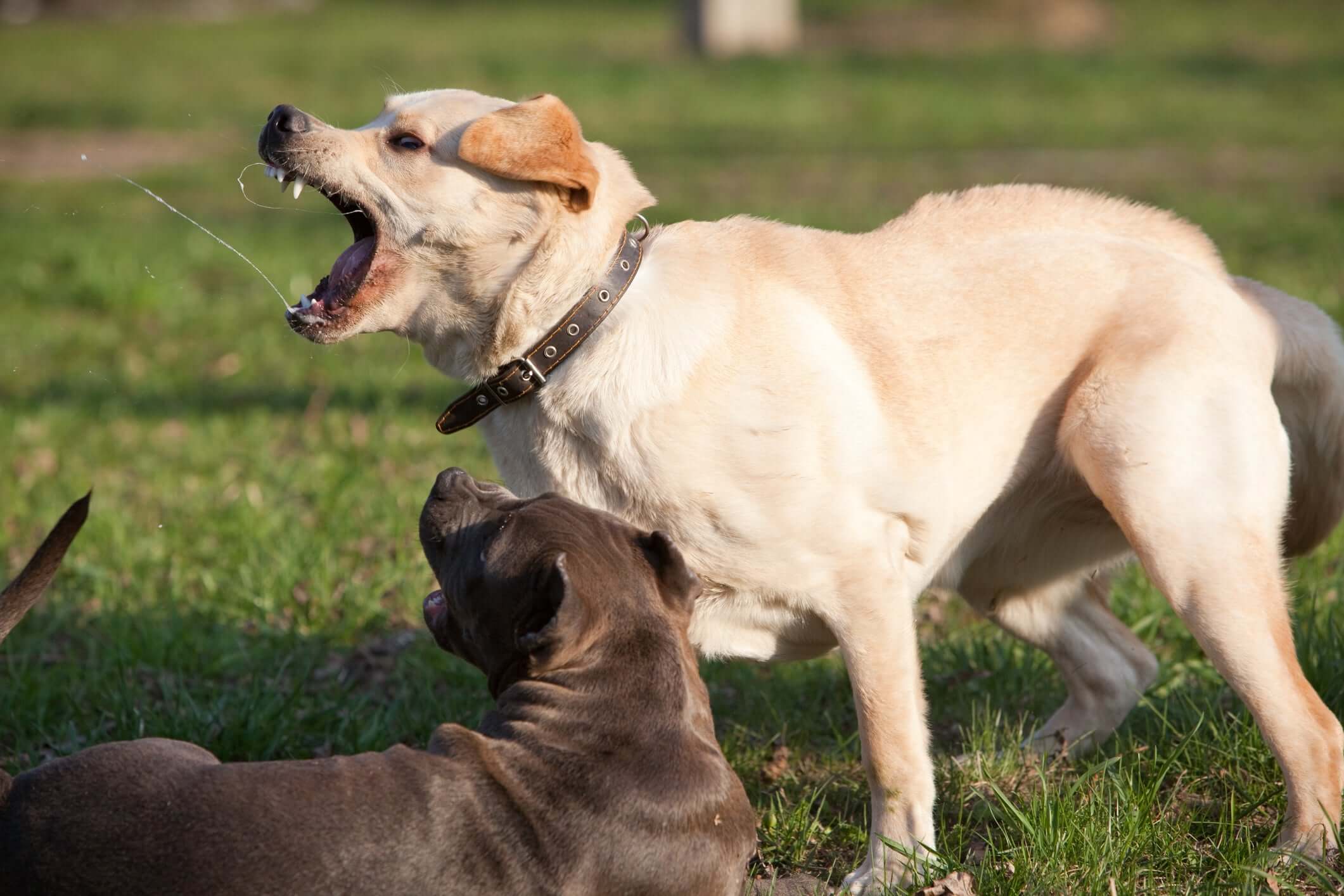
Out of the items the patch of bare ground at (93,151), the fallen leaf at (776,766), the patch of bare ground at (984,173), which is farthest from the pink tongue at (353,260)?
the patch of bare ground at (93,151)

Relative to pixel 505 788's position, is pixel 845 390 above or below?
above

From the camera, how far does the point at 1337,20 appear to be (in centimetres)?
2606

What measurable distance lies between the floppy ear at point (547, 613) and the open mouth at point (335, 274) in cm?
94

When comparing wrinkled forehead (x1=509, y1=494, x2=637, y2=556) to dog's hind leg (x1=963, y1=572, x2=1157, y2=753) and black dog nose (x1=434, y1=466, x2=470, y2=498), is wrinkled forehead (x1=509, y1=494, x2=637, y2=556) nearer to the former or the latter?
black dog nose (x1=434, y1=466, x2=470, y2=498)

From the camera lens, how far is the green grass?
3.76 metres

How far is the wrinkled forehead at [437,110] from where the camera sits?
11.6 feet

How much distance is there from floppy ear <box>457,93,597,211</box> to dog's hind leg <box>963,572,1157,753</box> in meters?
1.77

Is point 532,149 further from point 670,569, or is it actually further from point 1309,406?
point 1309,406

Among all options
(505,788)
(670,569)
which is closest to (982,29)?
(670,569)

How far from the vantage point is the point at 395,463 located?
21.1 ft

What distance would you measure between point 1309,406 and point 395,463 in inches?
153

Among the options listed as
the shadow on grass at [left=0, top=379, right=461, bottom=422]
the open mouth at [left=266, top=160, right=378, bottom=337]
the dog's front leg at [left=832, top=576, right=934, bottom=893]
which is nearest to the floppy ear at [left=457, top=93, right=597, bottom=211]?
the open mouth at [left=266, top=160, right=378, bottom=337]

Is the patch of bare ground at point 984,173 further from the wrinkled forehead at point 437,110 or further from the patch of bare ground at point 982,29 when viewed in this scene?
the patch of bare ground at point 982,29

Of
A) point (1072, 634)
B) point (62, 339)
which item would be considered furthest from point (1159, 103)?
point (1072, 634)
